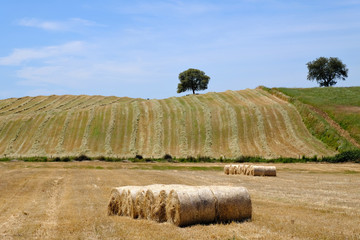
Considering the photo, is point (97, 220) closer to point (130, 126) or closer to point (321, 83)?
point (130, 126)

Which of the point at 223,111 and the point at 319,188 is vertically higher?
the point at 223,111

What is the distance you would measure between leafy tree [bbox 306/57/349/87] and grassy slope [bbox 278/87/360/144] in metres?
34.6

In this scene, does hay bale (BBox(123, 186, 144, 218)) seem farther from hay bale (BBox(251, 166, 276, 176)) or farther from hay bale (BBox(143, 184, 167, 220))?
hay bale (BBox(251, 166, 276, 176))

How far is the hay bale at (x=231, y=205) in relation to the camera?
1288 centimetres

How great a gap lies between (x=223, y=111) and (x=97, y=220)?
52176 millimetres

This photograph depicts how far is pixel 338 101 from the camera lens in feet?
214

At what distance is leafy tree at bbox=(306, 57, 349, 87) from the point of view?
10844 centimetres

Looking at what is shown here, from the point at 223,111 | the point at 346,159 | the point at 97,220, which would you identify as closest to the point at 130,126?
the point at 223,111

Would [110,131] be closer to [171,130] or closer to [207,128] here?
[171,130]

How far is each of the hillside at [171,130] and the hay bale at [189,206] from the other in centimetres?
3719

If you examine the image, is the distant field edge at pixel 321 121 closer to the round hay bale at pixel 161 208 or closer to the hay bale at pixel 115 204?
the hay bale at pixel 115 204

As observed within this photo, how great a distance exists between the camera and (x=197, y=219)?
1245cm

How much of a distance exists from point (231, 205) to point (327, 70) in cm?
10278

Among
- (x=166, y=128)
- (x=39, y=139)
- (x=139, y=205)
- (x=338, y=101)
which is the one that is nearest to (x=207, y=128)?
(x=166, y=128)
